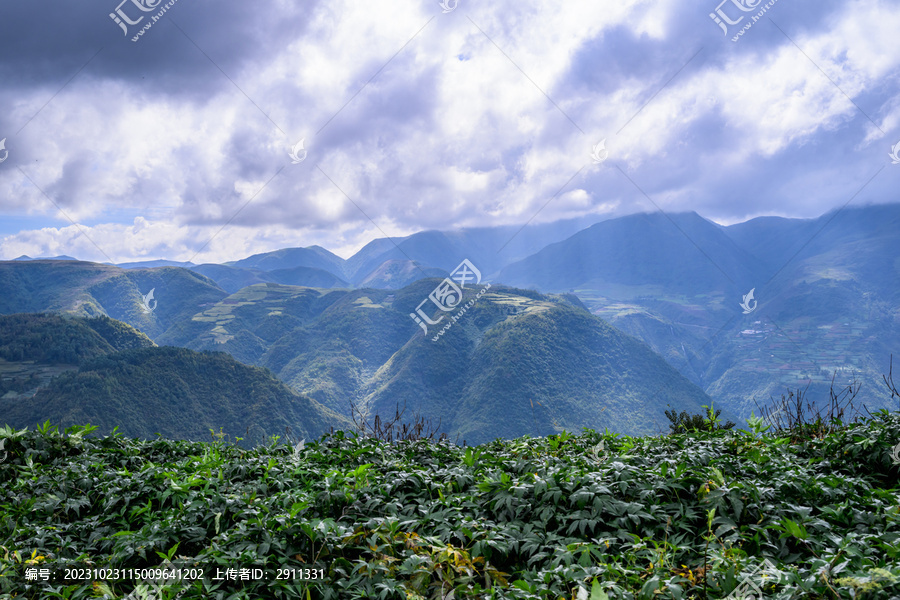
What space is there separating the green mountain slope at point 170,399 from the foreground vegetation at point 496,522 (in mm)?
45971

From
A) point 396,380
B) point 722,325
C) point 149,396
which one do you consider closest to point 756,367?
point 722,325

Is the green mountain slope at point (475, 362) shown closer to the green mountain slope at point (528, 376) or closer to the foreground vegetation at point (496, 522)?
the green mountain slope at point (528, 376)

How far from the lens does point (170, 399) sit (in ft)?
164

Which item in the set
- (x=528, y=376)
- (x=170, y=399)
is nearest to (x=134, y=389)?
(x=170, y=399)

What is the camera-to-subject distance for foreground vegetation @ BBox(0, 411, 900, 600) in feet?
6.64

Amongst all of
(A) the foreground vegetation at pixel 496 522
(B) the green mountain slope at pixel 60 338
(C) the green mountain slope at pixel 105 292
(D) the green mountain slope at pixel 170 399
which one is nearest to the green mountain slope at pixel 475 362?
(C) the green mountain slope at pixel 105 292

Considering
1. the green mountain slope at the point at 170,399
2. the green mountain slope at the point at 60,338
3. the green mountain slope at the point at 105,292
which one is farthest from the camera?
Result: the green mountain slope at the point at 105,292

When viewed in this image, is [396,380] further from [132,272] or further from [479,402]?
[132,272]

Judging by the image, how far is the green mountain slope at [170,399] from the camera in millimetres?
46875

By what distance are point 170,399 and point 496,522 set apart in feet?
186

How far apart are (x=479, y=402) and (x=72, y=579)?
228 feet

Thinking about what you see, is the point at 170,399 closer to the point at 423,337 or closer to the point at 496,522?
the point at 423,337

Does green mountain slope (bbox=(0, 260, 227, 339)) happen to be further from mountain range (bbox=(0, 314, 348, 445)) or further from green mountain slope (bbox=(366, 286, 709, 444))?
green mountain slope (bbox=(366, 286, 709, 444))

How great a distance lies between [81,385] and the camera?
162 feet
